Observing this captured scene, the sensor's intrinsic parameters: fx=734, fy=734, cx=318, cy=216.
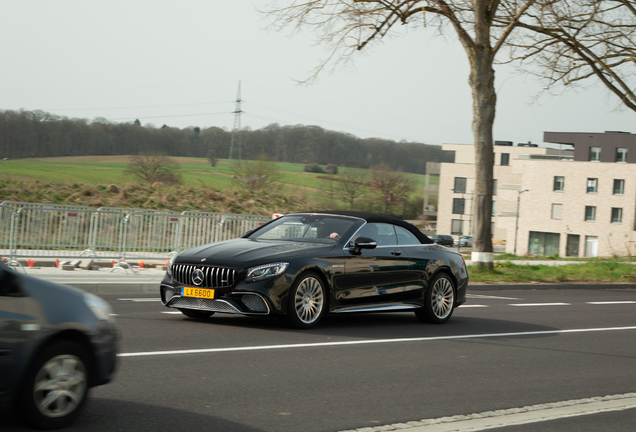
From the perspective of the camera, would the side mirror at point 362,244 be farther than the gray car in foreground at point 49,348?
Yes

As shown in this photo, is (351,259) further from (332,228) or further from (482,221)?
(482,221)

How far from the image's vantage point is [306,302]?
9.14 metres

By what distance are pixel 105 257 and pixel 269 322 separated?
8.28 meters

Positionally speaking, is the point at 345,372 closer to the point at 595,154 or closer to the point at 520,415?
the point at 520,415

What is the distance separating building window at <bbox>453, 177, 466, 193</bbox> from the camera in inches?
3898

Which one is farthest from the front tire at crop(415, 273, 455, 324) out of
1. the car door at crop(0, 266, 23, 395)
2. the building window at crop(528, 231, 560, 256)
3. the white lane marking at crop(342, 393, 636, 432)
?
the building window at crop(528, 231, 560, 256)

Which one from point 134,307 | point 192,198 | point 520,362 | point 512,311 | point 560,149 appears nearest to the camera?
point 520,362

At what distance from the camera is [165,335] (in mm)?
8312

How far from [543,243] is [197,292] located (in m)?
76.1

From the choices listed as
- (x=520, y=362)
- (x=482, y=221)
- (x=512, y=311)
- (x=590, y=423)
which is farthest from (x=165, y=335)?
(x=482, y=221)

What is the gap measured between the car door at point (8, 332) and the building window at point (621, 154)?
88521mm

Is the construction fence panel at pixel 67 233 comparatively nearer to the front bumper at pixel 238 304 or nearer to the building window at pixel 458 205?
the front bumper at pixel 238 304

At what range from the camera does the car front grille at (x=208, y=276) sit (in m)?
8.72

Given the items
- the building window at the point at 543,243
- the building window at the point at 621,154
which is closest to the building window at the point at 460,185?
the building window at the point at 543,243
